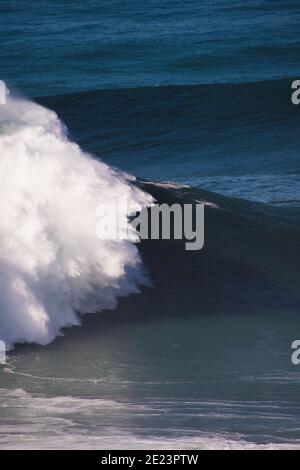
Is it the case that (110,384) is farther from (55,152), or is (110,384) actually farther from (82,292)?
(55,152)

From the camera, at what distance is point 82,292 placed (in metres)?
11.9

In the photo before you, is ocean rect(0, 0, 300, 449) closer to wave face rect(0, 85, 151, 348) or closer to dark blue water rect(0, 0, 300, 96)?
wave face rect(0, 85, 151, 348)

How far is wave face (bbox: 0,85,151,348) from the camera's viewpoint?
434 inches

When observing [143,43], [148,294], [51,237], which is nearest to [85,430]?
[51,237]

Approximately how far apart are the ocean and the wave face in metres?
0.02

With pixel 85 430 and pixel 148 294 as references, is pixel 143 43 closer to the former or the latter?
pixel 148 294

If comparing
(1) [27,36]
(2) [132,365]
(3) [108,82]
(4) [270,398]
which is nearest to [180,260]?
(2) [132,365]

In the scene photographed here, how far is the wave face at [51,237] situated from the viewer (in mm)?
11031

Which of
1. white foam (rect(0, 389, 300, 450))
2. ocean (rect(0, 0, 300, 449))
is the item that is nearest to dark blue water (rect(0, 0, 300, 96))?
ocean (rect(0, 0, 300, 449))

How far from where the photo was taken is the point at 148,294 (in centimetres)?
1256

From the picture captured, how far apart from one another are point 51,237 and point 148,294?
47.0 inches

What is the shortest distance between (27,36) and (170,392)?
25126 millimetres

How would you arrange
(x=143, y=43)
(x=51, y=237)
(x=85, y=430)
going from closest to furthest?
(x=85, y=430) → (x=51, y=237) → (x=143, y=43)

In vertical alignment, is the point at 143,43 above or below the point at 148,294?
above
